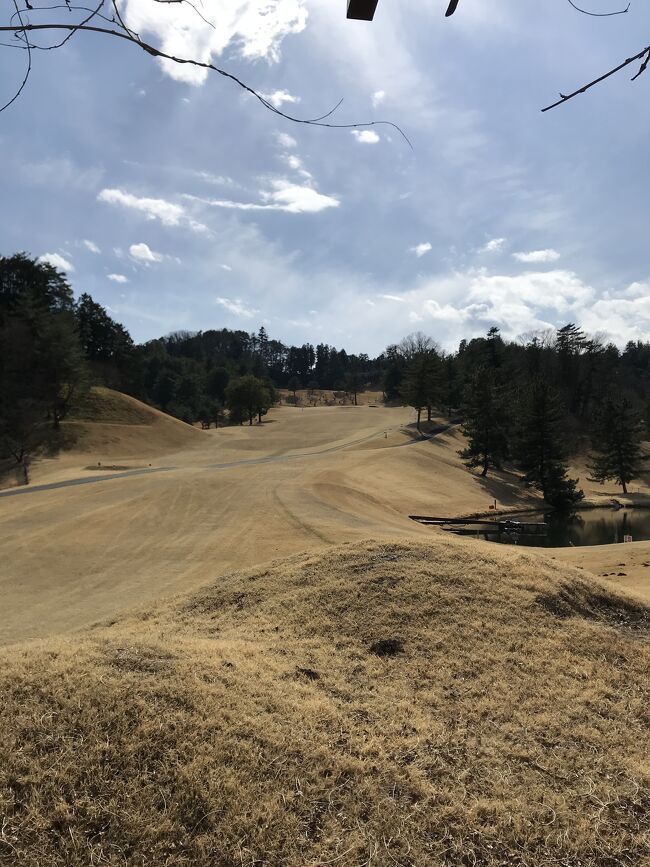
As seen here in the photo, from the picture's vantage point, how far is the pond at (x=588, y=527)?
29141 millimetres

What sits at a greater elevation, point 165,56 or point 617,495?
point 165,56

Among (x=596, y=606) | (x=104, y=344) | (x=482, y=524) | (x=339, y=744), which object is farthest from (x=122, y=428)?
(x=339, y=744)

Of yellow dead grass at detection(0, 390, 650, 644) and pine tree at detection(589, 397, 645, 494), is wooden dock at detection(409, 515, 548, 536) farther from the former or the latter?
pine tree at detection(589, 397, 645, 494)

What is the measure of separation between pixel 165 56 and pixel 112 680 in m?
4.57

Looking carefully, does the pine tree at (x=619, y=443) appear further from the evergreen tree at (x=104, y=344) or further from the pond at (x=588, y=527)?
the evergreen tree at (x=104, y=344)

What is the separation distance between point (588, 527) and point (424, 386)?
→ 96.9 feet

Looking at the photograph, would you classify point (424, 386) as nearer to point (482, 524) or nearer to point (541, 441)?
point (541, 441)

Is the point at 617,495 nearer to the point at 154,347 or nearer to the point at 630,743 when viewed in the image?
the point at 630,743

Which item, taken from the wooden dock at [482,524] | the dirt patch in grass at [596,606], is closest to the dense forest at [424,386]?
the wooden dock at [482,524]

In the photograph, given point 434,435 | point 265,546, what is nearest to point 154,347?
point 434,435

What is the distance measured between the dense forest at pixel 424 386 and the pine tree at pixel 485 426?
0.36 ft

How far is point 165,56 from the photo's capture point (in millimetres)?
2072

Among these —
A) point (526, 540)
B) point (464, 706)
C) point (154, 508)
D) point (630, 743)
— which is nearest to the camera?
point (630, 743)

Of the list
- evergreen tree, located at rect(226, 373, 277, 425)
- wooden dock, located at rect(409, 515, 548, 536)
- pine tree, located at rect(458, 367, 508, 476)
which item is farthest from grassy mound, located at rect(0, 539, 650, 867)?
evergreen tree, located at rect(226, 373, 277, 425)
